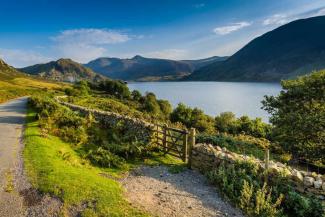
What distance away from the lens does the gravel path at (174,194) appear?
28.7ft

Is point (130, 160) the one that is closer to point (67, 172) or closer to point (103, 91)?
point (67, 172)

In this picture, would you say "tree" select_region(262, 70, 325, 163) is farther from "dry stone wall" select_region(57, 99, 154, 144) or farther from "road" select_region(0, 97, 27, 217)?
"road" select_region(0, 97, 27, 217)

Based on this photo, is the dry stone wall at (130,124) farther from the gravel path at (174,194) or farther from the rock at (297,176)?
the rock at (297,176)

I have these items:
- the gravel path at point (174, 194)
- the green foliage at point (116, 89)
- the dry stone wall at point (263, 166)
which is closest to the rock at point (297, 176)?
the dry stone wall at point (263, 166)

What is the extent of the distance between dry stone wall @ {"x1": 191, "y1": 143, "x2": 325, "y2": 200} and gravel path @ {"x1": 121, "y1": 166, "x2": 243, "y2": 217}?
77 centimetres

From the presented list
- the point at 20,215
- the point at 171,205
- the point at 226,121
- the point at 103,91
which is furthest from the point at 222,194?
the point at 103,91

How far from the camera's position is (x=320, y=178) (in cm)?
948

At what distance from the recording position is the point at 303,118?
18.9m

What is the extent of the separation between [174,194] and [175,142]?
524 cm

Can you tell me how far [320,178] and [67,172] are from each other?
10489 mm

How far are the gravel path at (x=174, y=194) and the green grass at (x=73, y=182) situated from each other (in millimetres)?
714

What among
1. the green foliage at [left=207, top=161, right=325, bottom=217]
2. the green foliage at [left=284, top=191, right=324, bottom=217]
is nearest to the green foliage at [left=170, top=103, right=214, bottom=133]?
the green foliage at [left=207, top=161, right=325, bottom=217]

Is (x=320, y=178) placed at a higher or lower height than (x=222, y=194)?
higher

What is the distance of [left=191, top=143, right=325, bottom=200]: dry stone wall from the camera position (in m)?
9.21
